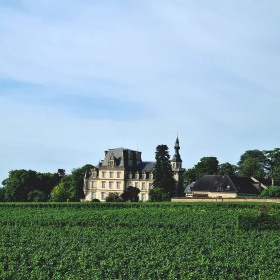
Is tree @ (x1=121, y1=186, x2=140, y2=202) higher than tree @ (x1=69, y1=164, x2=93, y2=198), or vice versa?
tree @ (x1=69, y1=164, x2=93, y2=198)

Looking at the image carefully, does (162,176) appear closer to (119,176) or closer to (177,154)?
(119,176)

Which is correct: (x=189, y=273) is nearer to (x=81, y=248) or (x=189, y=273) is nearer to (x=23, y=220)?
(x=81, y=248)

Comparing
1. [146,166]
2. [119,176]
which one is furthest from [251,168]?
[119,176]

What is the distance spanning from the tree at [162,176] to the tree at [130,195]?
20.0 ft

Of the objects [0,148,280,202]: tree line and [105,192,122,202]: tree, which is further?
[105,192,122,202]: tree

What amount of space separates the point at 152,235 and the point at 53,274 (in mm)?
11384

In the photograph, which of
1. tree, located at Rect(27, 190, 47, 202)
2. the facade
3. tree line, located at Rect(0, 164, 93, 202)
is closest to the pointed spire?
the facade

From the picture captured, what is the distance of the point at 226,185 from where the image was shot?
74875 mm

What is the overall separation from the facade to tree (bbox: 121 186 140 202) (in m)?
6.86

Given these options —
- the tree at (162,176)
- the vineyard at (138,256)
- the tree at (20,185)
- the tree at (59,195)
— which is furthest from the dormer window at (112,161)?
the vineyard at (138,256)

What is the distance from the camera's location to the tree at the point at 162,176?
252 ft

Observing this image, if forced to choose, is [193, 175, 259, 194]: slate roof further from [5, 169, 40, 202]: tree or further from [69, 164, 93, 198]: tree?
[5, 169, 40, 202]: tree

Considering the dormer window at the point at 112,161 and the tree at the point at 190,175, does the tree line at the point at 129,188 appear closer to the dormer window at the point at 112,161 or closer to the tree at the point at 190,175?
the tree at the point at 190,175

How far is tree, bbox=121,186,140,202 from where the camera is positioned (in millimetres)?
82312
